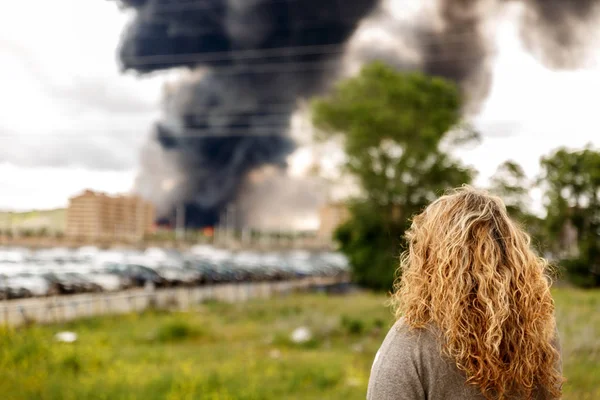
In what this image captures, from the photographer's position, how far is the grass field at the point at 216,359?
8.84 metres

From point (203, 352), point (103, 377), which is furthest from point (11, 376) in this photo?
point (203, 352)

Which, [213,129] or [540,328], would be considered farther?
[213,129]

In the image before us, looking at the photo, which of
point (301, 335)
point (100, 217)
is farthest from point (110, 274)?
point (100, 217)

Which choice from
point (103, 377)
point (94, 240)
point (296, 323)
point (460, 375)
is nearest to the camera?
point (460, 375)

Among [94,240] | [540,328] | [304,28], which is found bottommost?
[94,240]

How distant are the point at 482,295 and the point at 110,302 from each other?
21.8m

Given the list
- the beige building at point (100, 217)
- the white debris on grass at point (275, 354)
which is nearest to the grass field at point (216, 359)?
the white debris on grass at point (275, 354)

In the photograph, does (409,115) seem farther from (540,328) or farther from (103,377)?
(540,328)

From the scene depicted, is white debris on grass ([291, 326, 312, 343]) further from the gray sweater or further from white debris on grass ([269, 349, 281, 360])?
the gray sweater

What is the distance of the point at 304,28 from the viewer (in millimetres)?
108750

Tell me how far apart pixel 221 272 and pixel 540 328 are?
127 ft

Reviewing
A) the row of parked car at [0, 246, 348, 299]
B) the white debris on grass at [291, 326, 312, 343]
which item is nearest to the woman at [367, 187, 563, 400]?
the white debris on grass at [291, 326, 312, 343]

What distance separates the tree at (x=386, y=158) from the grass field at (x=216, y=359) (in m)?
17.9

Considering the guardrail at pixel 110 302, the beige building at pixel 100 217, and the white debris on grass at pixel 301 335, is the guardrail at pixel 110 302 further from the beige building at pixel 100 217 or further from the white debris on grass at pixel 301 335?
the beige building at pixel 100 217
